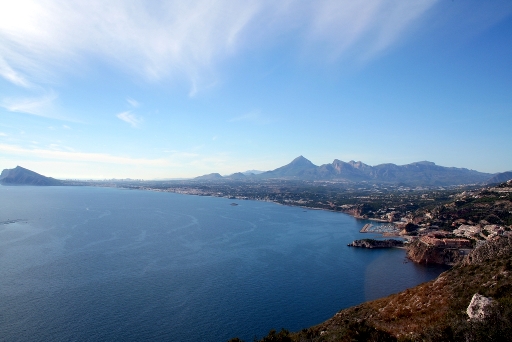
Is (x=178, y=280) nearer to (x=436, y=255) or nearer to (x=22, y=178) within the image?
(x=436, y=255)

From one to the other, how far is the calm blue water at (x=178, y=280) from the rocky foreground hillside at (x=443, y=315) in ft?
30.3

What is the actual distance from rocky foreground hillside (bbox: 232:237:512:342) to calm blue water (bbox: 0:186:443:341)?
9.24m

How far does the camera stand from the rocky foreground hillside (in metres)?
8.16

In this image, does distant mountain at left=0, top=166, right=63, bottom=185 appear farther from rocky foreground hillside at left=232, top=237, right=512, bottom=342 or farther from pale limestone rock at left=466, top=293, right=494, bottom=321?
pale limestone rock at left=466, top=293, right=494, bottom=321

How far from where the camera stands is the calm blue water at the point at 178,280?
69.9 ft

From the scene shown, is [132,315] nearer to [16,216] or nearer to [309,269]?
[309,269]

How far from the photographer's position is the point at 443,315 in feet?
35.1

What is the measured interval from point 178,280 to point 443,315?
2370 cm

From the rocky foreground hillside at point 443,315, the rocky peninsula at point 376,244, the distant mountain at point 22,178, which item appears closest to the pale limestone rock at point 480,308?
the rocky foreground hillside at point 443,315

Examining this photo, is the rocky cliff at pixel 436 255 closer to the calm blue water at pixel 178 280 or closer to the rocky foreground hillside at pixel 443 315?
the calm blue water at pixel 178 280

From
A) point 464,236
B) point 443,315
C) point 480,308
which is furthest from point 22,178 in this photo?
point 480,308

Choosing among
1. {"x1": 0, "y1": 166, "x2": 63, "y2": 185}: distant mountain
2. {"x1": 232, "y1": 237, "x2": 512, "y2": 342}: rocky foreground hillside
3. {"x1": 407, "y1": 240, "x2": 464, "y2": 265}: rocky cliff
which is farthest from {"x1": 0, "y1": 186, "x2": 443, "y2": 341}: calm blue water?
{"x1": 0, "y1": 166, "x2": 63, "y2": 185}: distant mountain

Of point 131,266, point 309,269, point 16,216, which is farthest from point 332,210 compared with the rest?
point 16,216

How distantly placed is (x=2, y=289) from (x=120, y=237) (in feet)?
71.2
